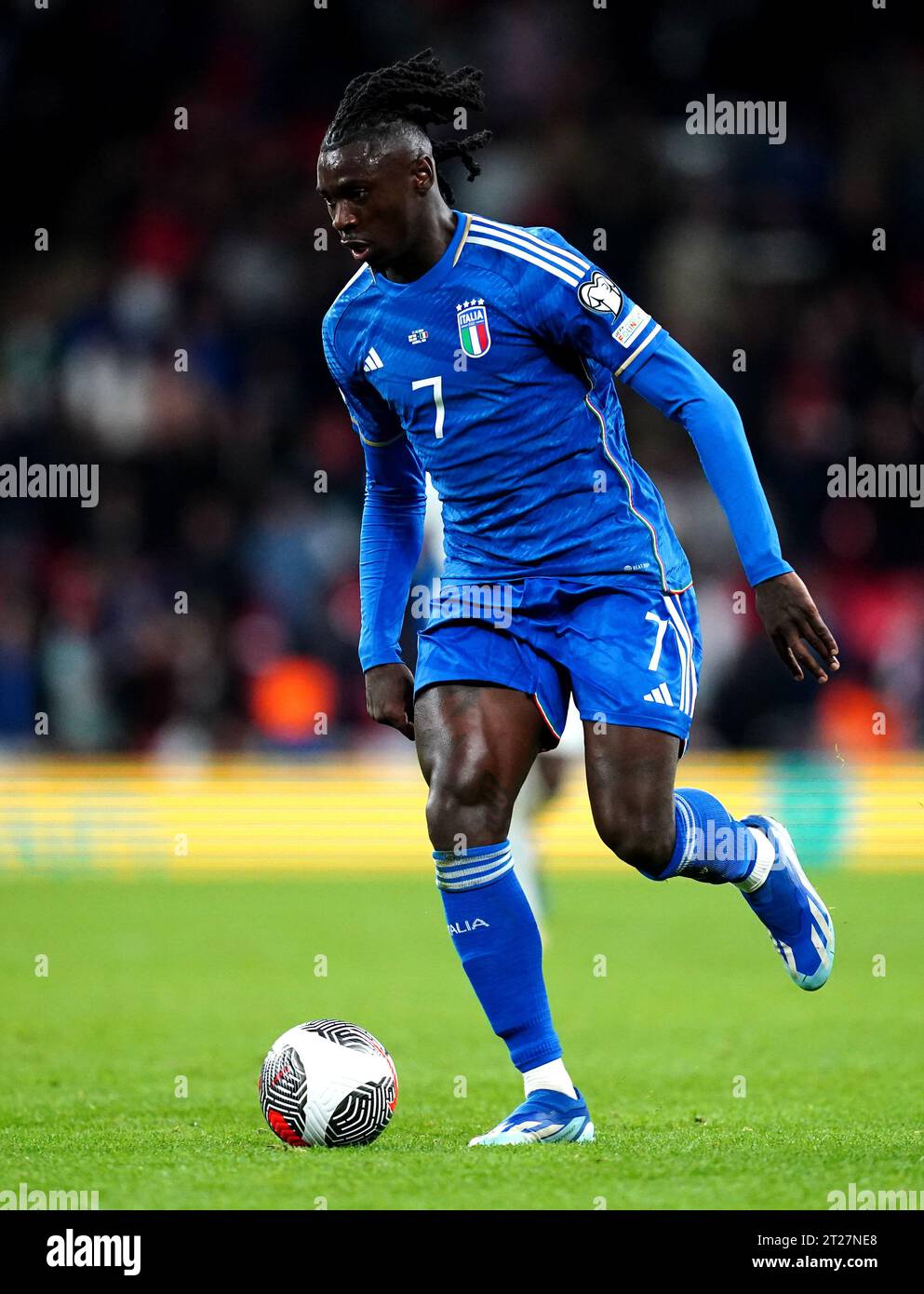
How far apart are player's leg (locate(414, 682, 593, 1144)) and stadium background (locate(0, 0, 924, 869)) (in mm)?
8722

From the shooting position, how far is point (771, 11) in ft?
61.4

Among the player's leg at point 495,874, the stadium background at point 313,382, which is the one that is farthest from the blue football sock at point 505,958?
the stadium background at point 313,382

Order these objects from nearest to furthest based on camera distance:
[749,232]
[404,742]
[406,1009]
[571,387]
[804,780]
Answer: [571,387]
[406,1009]
[804,780]
[404,742]
[749,232]

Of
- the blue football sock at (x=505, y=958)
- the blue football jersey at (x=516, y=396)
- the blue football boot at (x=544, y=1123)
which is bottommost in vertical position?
the blue football boot at (x=544, y=1123)

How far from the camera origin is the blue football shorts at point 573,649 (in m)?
4.66

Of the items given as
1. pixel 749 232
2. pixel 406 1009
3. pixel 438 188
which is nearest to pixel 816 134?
pixel 749 232

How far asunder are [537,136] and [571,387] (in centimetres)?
1358

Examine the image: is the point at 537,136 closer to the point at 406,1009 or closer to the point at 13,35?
the point at 13,35

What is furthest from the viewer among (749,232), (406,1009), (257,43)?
(257,43)

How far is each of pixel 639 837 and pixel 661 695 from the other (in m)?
0.35
